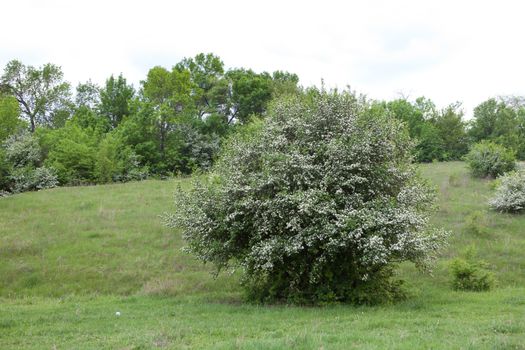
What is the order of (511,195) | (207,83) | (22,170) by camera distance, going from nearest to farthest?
(511,195) → (22,170) → (207,83)

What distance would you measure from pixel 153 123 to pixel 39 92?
2441 centimetres

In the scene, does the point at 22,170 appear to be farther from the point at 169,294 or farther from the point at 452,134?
the point at 452,134

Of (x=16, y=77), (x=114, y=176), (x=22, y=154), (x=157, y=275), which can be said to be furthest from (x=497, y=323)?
(x=16, y=77)

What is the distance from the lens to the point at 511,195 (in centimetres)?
2253

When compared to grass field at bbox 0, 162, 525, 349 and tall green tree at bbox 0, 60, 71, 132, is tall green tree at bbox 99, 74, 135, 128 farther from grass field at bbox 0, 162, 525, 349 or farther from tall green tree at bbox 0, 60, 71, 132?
grass field at bbox 0, 162, 525, 349

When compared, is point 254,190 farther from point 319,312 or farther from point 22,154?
point 22,154

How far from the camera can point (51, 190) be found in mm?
31188

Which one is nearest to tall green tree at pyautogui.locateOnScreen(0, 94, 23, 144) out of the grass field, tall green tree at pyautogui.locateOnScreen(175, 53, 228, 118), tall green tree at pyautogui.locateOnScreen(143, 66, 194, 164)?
the grass field

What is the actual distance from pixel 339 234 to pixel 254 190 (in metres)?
2.35

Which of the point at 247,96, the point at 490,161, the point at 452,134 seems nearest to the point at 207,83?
the point at 247,96

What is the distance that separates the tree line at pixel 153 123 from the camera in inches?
1460

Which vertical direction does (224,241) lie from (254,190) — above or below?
below

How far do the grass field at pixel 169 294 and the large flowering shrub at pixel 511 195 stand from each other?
1.82 feet

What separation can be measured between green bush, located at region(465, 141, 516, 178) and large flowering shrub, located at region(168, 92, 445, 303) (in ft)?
64.2
